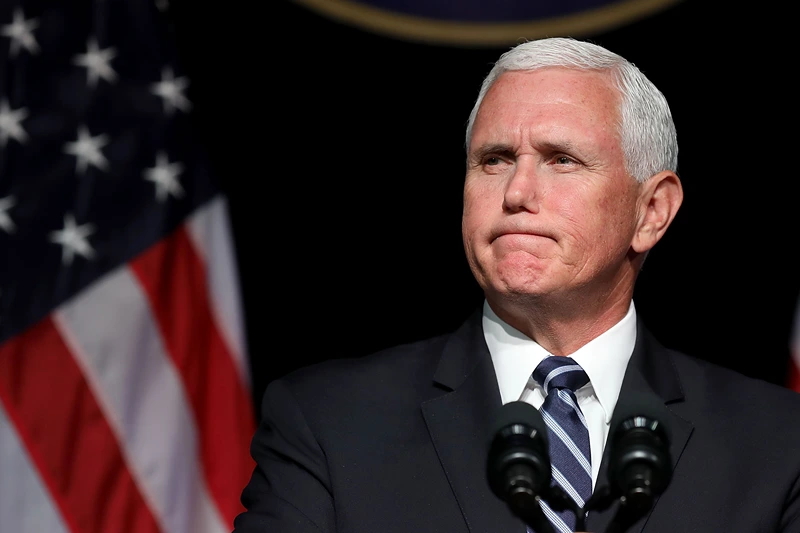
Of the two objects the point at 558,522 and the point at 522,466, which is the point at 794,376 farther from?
the point at 522,466

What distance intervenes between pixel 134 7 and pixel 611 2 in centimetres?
144

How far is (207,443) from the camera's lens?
→ 10.5ft

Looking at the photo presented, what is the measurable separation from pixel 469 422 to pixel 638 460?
2.11 feet

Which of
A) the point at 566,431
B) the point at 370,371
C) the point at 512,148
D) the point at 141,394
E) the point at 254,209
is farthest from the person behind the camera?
the point at 254,209

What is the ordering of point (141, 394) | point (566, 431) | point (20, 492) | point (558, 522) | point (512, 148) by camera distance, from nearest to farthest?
1. point (558, 522)
2. point (566, 431)
3. point (512, 148)
4. point (20, 492)
5. point (141, 394)

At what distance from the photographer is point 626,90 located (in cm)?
206

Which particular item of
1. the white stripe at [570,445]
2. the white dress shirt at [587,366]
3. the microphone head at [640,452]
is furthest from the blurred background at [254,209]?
the microphone head at [640,452]

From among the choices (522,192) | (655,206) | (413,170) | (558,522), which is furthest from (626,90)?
(413,170)

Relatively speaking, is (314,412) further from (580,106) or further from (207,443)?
(207,443)

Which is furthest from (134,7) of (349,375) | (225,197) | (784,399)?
(784,399)

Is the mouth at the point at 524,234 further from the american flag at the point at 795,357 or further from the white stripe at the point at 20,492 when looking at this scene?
the white stripe at the point at 20,492

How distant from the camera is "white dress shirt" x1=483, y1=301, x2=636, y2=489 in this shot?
1.96 metres

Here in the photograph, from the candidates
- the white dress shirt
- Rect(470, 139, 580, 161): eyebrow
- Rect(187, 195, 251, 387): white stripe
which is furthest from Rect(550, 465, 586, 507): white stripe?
Rect(187, 195, 251, 387): white stripe

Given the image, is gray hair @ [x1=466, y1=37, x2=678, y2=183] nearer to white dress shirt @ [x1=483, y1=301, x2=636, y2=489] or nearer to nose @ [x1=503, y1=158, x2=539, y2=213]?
nose @ [x1=503, y1=158, x2=539, y2=213]
